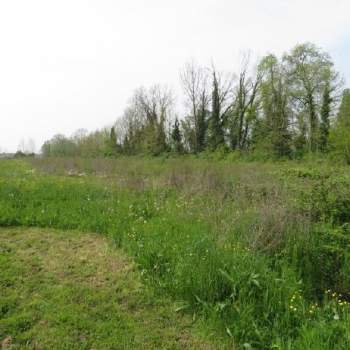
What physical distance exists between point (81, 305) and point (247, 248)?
7.06ft

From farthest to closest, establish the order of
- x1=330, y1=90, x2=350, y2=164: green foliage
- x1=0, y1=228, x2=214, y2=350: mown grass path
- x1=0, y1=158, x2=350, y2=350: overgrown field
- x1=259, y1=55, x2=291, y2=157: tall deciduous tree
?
x1=259, y1=55, x2=291, y2=157: tall deciduous tree → x1=330, y1=90, x2=350, y2=164: green foliage → x1=0, y1=158, x2=350, y2=350: overgrown field → x1=0, y1=228, x2=214, y2=350: mown grass path

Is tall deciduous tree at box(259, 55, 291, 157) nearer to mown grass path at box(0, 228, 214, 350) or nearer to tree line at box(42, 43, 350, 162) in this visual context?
tree line at box(42, 43, 350, 162)

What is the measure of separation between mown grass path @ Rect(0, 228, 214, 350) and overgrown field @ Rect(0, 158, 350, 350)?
26cm

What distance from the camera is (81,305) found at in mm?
2930

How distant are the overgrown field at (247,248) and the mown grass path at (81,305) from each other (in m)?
0.26

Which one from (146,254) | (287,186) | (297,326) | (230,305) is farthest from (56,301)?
(287,186)

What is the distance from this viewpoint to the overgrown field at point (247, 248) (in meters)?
2.62

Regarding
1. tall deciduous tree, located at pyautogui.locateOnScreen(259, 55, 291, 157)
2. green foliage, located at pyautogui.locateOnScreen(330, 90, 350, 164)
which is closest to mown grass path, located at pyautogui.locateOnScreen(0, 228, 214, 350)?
green foliage, located at pyautogui.locateOnScreen(330, 90, 350, 164)

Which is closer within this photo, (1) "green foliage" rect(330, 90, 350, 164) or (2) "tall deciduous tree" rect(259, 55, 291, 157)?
(1) "green foliage" rect(330, 90, 350, 164)

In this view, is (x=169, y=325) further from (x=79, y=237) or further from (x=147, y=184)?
(x=147, y=184)

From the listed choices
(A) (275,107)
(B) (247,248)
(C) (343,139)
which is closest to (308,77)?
(A) (275,107)

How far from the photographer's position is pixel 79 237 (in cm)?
488

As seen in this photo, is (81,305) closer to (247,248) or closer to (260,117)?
(247,248)

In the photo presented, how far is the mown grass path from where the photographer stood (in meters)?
2.48
